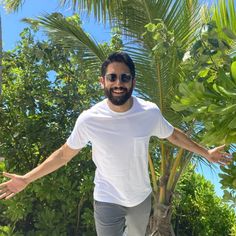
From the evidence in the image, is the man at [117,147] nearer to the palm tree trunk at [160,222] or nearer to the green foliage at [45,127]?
the palm tree trunk at [160,222]

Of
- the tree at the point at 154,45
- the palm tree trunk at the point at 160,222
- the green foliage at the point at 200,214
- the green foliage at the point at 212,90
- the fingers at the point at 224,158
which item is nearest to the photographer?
the green foliage at the point at 212,90

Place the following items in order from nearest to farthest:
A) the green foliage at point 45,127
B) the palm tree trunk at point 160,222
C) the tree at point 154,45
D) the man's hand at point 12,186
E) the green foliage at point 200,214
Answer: the man's hand at point 12,186
the tree at point 154,45
the palm tree trunk at point 160,222
the green foliage at point 45,127
the green foliage at point 200,214

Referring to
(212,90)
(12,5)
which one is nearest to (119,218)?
(212,90)

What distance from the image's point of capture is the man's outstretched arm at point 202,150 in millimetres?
2793

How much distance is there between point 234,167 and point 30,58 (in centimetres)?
453

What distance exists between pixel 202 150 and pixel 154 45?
84.0 inches

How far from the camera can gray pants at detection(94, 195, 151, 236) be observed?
2.86m

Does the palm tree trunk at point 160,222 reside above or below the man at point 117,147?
below

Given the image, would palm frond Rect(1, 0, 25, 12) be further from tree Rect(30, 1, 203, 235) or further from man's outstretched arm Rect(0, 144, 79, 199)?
→ man's outstretched arm Rect(0, 144, 79, 199)

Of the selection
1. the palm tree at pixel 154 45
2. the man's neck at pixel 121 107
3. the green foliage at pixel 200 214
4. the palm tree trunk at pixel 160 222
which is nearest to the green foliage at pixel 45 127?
the palm tree at pixel 154 45

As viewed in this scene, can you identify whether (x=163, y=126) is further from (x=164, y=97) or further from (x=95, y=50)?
(x=95, y=50)

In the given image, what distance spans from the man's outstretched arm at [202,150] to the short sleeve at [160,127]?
0.06m

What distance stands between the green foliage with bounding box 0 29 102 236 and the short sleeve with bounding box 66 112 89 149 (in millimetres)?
2767

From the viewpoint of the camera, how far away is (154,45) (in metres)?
4.88
